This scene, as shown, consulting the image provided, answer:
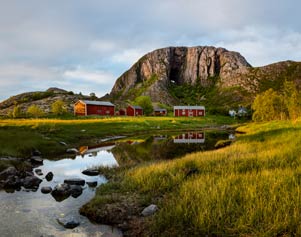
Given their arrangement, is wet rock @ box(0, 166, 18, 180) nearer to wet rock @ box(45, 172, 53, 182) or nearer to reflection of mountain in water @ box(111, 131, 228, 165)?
wet rock @ box(45, 172, 53, 182)

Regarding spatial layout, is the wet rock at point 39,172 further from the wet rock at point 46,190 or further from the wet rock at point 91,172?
the wet rock at point 46,190

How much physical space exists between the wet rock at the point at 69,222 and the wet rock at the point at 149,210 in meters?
2.92

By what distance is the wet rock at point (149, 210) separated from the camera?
11133mm

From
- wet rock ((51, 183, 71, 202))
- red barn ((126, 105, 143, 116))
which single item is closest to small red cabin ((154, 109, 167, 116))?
red barn ((126, 105, 143, 116))

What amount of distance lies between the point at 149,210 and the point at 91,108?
96.6 m

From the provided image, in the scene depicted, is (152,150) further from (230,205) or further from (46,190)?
(230,205)

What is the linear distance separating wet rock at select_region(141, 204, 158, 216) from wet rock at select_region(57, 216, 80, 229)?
292 centimetres

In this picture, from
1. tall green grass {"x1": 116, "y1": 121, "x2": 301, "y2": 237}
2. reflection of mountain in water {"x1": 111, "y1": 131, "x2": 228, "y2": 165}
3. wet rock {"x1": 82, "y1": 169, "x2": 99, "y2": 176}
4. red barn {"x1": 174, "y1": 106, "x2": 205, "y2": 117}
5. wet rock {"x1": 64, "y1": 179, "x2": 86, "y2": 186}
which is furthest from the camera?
red barn {"x1": 174, "y1": 106, "x2": 205, "y2": 117}

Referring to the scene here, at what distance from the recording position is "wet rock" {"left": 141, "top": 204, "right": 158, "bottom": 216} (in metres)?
11.1

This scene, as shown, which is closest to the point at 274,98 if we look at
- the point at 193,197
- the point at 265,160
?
the point at 265,160

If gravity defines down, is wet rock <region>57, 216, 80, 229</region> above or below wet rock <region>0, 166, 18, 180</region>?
below

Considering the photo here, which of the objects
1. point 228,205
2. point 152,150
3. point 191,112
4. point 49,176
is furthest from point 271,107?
point 228,205

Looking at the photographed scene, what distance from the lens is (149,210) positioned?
442 inches

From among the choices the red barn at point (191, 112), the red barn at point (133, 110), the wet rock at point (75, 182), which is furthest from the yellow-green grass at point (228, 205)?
the red barn at point (191, 112)
